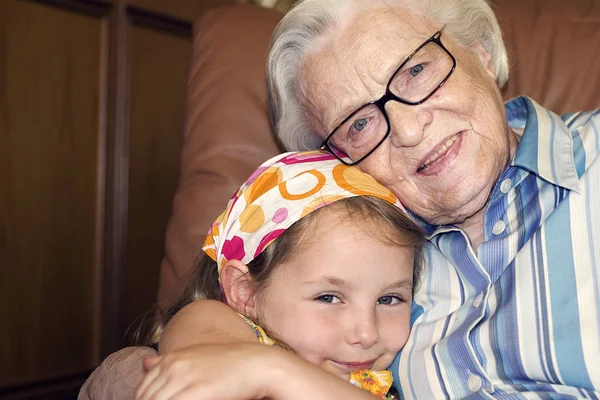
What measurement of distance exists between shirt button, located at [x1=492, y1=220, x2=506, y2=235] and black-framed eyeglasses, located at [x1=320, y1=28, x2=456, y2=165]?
278mm

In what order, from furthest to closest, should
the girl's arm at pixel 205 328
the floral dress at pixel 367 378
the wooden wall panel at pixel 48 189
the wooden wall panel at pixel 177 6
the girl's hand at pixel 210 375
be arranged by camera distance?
1. the wooden wall panel at pixel 177 6
2. the wooden wall panel at pixel 48 189
3. the floral dress at pixel 367 378
4. the girl's arm at pixel 205 328
5. the girl's hand at pixel 210 375

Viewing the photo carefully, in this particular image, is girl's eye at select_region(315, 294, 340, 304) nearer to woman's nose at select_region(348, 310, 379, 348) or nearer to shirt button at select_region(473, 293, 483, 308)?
woman's nose at select_region(348, 310, 379, 348)

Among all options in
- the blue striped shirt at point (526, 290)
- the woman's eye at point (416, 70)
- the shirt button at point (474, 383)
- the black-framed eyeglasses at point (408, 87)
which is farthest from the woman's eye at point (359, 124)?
the shirt button at point (474, 383)

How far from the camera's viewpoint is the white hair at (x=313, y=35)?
4.91ft

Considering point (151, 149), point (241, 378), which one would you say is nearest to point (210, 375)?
point (241, 378)

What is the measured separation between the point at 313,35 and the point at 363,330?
24.4 inches

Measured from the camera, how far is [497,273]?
1389 mm

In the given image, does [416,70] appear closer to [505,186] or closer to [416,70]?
[416,70]

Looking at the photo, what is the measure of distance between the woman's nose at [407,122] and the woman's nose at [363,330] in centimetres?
34

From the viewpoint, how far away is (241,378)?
1069mm

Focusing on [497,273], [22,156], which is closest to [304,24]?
[497,273]

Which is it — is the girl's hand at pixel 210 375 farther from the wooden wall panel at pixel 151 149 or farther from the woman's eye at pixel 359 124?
the wooden wall panel at pixel 151 149

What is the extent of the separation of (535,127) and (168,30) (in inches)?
85.8

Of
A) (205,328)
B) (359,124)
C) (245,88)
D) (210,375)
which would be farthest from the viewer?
(245,88)
